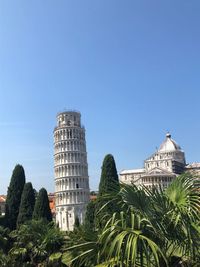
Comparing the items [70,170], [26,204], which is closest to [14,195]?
[26,204]

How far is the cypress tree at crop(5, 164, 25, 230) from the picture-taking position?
193ft

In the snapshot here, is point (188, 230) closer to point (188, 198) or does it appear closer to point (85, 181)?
point (188, 198)

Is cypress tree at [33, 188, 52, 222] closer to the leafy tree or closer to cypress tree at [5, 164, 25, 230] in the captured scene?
cypress tree at [5, 164, 25, 230]

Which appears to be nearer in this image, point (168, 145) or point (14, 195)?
point (14, 195)

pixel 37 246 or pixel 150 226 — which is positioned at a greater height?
pixel 150 226

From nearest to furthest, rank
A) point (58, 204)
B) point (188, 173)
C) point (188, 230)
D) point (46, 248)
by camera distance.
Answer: point (188, 230) → point (188, 173) → point (46, 248) → point (58, 204)

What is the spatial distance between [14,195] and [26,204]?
15.2 feet

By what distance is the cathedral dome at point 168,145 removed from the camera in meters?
151

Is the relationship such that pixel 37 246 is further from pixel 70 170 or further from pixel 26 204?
pixel 70 170

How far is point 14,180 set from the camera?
60500mm

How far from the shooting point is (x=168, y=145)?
501 feet

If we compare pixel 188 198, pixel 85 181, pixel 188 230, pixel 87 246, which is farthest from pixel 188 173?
pixel 85 181

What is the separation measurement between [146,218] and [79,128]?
88056 mm

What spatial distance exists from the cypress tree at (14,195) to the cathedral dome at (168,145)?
98031 millimetres
